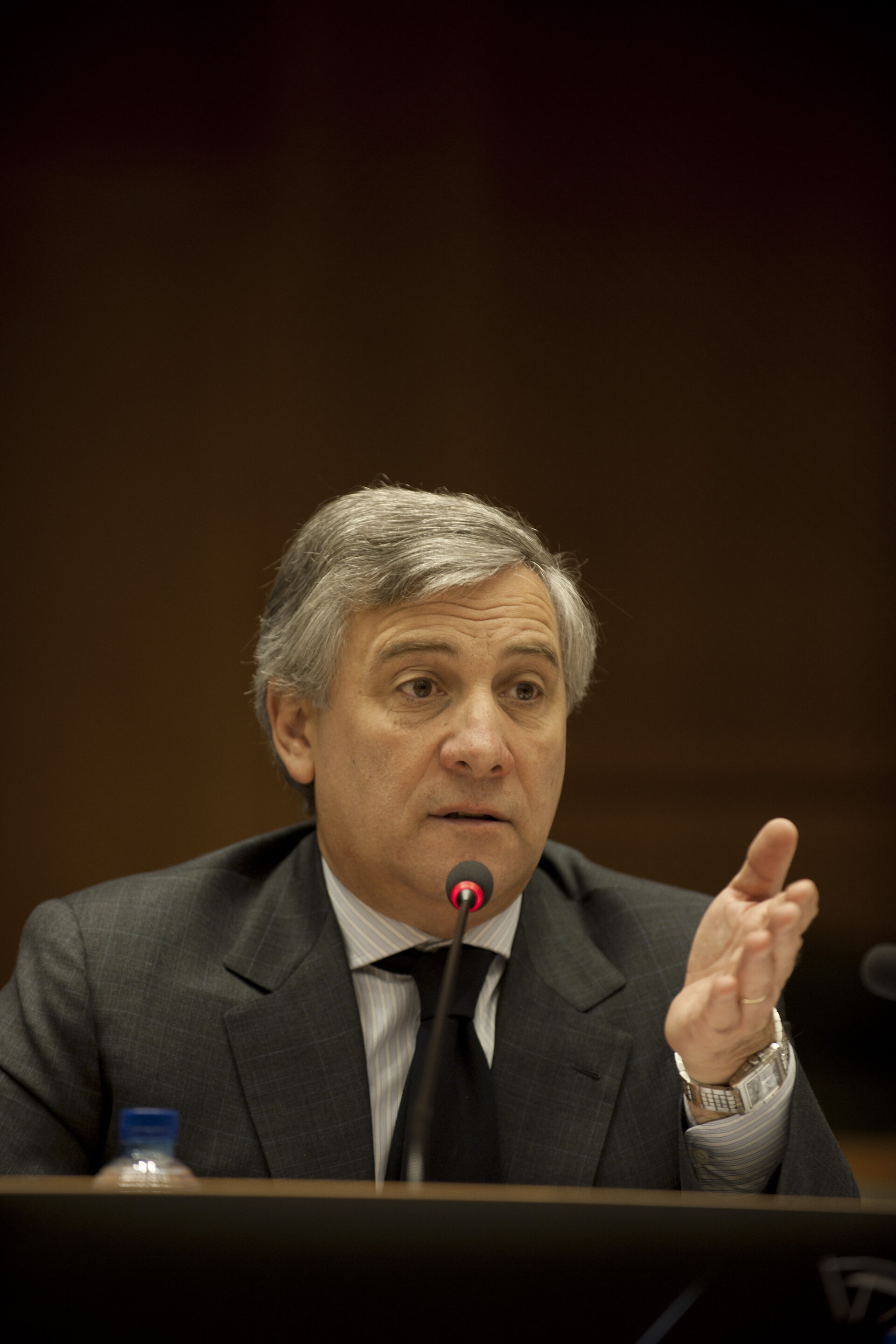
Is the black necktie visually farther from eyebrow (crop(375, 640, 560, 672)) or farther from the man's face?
eyebrow (crop(375, 640, 560, 672))

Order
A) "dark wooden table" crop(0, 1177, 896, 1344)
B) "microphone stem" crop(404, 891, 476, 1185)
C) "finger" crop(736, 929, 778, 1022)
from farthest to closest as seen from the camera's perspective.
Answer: "finger" crop(736, 929, 778, 1022) < "microphone stem" crop(404, 891, 476, 1185) < "dark wooden table" crop(0, 1177, 896, 1344)

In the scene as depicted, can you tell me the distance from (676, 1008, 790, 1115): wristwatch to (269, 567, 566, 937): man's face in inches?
15.2

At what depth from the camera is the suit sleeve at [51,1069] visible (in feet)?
4.82

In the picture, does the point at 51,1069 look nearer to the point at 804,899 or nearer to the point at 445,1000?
the point at 445,1000

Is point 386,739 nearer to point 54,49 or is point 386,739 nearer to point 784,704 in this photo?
point 784,704

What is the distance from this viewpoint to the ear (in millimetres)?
1804

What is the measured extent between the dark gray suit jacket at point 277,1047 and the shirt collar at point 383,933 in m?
0.03

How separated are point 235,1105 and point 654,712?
1.96 metres

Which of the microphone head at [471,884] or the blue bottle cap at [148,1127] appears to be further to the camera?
the microphone head at [471,884]

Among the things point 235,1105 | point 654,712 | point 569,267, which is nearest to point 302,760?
point 235,1105

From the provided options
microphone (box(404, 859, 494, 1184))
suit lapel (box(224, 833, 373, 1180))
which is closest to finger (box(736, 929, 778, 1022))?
microphone (box(404, 859, 494, 1184))

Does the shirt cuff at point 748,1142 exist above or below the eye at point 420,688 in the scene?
below

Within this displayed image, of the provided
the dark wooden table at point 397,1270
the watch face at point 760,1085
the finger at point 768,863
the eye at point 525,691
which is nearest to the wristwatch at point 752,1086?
the watch face at point 760,1085

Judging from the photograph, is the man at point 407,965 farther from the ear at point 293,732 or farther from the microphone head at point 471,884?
the microphone head at point 471,884
